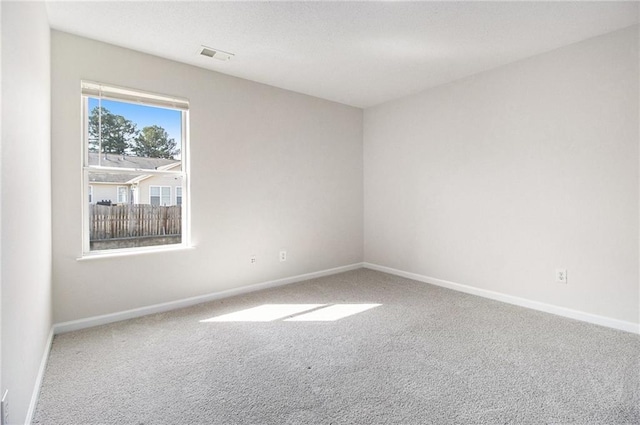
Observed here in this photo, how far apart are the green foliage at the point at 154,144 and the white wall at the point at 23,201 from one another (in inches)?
33.5

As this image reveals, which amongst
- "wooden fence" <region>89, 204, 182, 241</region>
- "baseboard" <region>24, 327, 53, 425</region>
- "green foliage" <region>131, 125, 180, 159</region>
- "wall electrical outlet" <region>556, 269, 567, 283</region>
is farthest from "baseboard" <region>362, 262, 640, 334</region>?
"baseboard" <region>24, 327, 53, 425</region>

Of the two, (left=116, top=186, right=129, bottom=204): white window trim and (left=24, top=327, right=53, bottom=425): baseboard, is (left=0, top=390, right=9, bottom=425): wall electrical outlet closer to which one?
(left=24, top=327, right=53, bottom=425): baseboard

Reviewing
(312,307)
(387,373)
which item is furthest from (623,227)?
(312,307)

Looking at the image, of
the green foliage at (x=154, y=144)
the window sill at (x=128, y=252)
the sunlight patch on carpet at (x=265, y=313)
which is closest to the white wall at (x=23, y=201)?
the window sill at (x=128, y=252)

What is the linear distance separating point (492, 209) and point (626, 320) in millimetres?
1426

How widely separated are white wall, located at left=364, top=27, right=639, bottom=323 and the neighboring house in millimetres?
2869

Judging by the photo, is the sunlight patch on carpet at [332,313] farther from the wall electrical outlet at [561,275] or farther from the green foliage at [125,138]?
the green foliage at [125,138]

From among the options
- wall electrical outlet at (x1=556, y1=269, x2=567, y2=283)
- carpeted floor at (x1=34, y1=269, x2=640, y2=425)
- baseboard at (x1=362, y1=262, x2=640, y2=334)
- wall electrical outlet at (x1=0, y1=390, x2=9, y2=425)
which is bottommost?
carpeted floor at (x1=34, y1=269, x2=640, y2=425)

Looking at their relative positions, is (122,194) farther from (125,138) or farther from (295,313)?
(295,313)

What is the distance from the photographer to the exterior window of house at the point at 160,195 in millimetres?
3256

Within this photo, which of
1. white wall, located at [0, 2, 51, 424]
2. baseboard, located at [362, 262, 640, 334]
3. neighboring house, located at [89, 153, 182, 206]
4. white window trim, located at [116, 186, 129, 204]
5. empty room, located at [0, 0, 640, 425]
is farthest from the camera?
white window trim, located at [116, 186, 129, 204]

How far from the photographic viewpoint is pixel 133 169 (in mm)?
3076

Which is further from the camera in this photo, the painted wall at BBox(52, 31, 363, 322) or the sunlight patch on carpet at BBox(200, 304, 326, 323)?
the sunlight patch on carpet at BBox(200, 304, 326, 323)

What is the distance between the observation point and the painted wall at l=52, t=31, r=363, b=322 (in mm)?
2711
